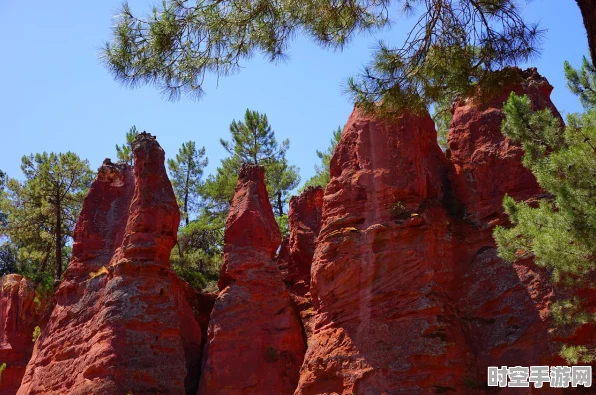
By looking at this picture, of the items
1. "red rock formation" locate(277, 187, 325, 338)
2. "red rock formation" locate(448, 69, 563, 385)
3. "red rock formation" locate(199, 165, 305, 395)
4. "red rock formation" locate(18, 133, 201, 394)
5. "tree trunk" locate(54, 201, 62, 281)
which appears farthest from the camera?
"tree trunk" locate(54, 201, 62, 281)

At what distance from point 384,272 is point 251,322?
5044 mm

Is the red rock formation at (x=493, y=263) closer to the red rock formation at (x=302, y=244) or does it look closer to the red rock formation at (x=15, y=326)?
the red rock formation at (x=302, y=244)

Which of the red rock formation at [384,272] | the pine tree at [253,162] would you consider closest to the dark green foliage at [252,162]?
the pine tree at [253,162]

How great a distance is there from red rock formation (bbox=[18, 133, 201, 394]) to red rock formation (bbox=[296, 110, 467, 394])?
457 centimetres

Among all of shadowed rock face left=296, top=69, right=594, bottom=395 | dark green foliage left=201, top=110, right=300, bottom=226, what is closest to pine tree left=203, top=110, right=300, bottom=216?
dark green foliage left=201, top=110, right=300, bottom=226

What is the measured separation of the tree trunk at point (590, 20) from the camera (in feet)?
26.5

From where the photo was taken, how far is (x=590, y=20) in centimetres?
813

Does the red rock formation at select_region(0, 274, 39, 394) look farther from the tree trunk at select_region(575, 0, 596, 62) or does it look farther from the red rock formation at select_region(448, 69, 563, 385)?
the tree trunk at select_region(575, 0, 596, 62)

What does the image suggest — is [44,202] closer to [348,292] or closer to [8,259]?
[8,259]

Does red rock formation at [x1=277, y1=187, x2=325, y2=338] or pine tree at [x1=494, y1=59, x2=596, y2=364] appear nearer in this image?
pine tree at [x1=494, y1=59, x2=596, y2=364]

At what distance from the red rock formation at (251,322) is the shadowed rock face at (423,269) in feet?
7.79

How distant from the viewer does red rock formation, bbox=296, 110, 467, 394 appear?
54.8ft

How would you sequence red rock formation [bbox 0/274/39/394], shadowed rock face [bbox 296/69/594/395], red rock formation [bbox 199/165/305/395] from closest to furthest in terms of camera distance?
shadowed rock face [bbox 296/69/594/395] < red rock formation [bbox 199/165/305/395] < red rock formation [bbox 0/274/39/394]

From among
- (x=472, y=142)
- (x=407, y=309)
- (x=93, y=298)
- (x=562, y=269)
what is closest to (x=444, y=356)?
(x=407, y=309)
